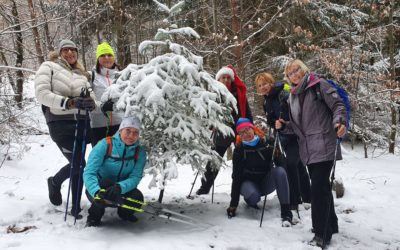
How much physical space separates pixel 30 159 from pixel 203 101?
7083 mm

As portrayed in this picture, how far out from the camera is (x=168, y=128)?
14.2 ft

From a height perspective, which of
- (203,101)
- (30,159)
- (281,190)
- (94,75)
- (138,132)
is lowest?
(30,159)

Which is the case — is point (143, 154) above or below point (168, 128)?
below

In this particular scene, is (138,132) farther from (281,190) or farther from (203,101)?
(281,190)

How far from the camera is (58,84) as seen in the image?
4633 mm

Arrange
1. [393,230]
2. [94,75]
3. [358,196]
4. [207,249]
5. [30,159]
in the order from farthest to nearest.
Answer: [30,159]
[358,196]
[94,75]
[393,230]
[207,249]

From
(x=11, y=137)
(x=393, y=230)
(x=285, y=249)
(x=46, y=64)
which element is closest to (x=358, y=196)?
(x=393, y=230)

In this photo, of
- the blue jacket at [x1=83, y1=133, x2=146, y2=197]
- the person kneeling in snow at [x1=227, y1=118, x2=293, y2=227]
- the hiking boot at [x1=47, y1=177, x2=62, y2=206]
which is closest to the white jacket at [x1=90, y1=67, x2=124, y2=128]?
the blue jacket at [x1=83, y1=133, x2=146, y2=197]

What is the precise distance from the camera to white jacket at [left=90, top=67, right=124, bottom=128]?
5078mm

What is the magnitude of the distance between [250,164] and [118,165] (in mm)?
1909

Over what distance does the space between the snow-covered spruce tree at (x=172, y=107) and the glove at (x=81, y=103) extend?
24cm

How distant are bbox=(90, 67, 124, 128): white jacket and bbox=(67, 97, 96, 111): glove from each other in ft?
2.04

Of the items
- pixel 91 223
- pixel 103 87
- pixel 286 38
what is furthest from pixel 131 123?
pixel 286 38

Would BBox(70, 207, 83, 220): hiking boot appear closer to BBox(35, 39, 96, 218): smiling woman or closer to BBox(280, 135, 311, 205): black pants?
BBox(35, 39, 96, 218): smiling woman
